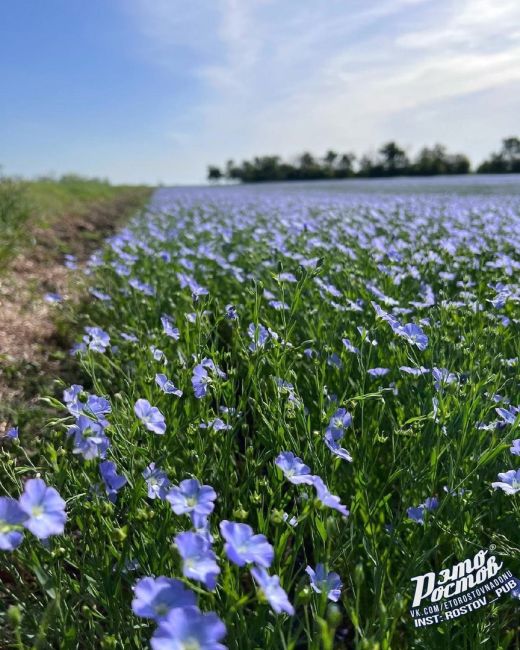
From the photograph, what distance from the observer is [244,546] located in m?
0.90

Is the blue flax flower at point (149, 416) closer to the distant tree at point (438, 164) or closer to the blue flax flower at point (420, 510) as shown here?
the blue flax flower at point (420, 510)

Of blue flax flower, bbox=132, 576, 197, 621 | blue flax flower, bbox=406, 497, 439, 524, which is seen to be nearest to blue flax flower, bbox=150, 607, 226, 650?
blue flax flower, bbox=132, 576, 197, 621

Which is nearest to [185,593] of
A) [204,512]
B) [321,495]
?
[204,512]

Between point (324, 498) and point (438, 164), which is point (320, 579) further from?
point (438, 164)

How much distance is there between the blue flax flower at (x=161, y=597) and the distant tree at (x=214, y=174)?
200 ft

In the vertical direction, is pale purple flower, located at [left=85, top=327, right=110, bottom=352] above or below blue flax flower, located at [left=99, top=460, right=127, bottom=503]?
above

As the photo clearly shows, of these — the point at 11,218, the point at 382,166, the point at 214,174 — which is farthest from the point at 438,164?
the point at 11,218

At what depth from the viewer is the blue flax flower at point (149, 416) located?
1.32 metres

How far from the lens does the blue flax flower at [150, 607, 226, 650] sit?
711 millimetres

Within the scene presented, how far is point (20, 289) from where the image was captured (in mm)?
4520

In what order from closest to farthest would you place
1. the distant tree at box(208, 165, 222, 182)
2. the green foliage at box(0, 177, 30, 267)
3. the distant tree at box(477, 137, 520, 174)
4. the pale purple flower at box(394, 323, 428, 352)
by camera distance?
1. the pale purple flower at box(394, 323, 428, 352)
2. the green foliage at box(0, 177, 30, 267)
3. the distant tree at box(477, 137, 520, 174)
4. the distant tree at box(208, 165, 222, 182)

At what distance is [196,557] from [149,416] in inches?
21.9

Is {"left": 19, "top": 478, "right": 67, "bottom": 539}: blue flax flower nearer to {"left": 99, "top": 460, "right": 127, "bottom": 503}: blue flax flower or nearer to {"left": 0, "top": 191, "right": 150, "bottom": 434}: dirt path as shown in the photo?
{"left": 99, "top": 460, "right": 127, "bottom": 503}: blue flax flower

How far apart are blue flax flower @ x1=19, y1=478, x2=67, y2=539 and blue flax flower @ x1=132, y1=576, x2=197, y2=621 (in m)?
0.18
